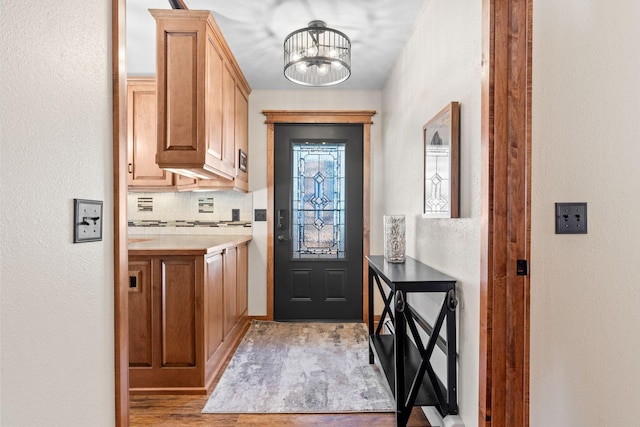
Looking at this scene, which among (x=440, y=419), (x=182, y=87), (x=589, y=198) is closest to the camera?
(x=589, y=198)

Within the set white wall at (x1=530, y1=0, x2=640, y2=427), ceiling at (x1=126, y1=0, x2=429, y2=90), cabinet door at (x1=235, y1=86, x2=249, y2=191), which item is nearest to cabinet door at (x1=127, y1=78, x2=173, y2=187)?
ceiling at (x1=126, y1=0, x2=429, y2=90)

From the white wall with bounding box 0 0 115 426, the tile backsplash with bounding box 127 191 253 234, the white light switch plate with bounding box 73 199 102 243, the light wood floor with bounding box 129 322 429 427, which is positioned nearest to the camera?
the white wall with bounding box 0 0 115 426

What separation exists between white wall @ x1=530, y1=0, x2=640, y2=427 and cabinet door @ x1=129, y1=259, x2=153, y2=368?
2.09 metres

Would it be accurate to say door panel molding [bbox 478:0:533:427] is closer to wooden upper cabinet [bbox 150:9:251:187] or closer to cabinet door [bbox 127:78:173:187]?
wooden upper cabinet [bbox 150:9:251:187]

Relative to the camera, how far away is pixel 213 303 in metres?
2.48

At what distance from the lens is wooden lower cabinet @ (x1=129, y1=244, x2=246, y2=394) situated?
2230mm

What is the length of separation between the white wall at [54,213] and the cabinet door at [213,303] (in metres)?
1.39

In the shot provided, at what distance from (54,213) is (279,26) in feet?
7.30

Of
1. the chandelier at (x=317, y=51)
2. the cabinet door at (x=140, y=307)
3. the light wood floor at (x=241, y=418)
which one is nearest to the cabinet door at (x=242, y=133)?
the chandelier at (x=317, y=51)

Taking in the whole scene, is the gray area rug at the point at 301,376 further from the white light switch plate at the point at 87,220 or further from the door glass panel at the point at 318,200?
the white light switch plate at the point at 87,220

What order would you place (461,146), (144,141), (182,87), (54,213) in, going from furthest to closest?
(144,141), (182,87), (461,146), (54,213)

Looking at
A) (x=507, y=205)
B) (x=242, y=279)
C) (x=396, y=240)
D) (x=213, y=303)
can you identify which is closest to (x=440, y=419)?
(x=396, y=240)

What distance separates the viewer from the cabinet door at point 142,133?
3.24 metres

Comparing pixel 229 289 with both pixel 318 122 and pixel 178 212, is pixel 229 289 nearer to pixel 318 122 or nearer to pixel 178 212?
pixel 178 212
